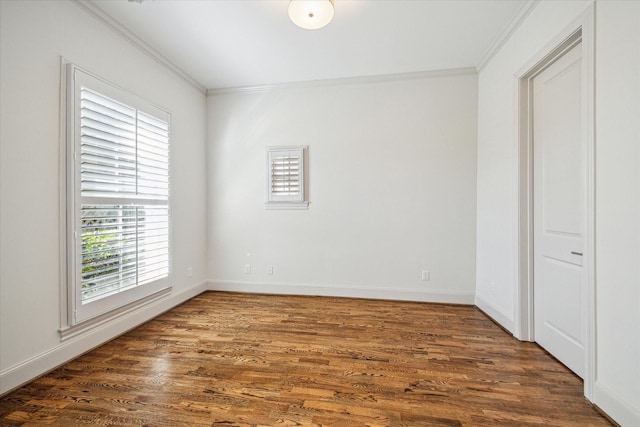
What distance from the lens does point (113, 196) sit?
8.16ft

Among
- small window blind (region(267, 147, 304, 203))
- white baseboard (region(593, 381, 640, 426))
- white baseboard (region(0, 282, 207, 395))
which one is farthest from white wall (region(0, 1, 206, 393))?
white baseboard (region(593, 381, 640, 426))

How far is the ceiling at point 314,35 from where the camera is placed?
7.67ft

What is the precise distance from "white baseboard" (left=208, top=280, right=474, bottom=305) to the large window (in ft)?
3.23

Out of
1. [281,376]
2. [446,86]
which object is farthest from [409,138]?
[281,376]

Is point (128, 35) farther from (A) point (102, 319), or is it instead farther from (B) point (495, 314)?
(B) point (495, 314)

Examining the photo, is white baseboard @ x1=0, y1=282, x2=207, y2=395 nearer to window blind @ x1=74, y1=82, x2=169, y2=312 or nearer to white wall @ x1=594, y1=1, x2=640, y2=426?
window blind @ x1=74, y1=82, x2=169, y2=312

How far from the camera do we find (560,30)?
196cm

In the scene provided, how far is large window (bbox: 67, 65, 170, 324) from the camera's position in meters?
2.18

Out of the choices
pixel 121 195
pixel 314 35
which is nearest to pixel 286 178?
pixel 314 35

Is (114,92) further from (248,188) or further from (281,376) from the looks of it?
(281,376)

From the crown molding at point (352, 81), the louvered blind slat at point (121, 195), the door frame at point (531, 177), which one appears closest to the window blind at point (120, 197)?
the louvered blind slat at point (121, 195)

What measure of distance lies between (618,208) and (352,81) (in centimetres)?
298

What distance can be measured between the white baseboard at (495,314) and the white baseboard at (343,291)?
0.48ft

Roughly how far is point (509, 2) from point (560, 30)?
0.57m
